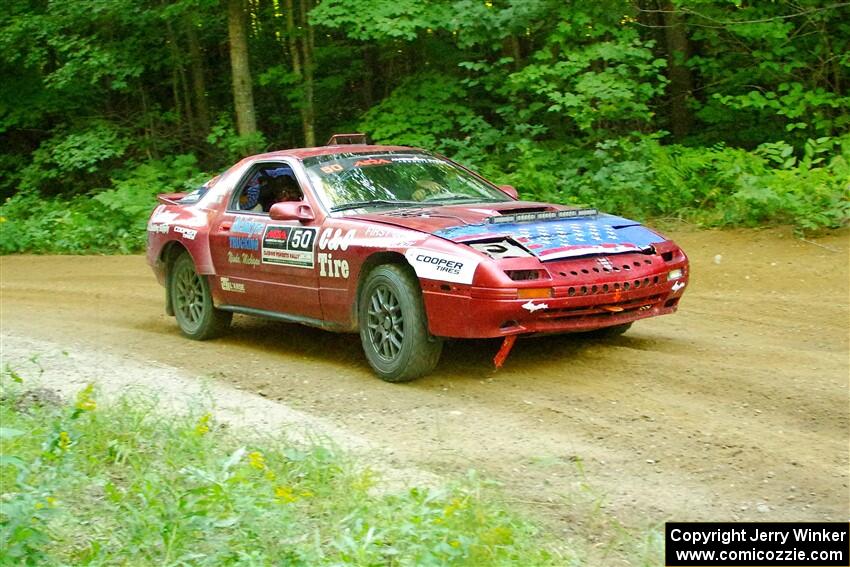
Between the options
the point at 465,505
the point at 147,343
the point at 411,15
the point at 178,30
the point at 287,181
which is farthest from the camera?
the point at 178,30

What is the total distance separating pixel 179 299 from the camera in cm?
957

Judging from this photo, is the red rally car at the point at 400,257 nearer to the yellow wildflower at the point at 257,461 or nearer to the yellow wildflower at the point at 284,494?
the yellow wildflower at the point at 257,461

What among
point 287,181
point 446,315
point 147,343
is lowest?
point 147,343

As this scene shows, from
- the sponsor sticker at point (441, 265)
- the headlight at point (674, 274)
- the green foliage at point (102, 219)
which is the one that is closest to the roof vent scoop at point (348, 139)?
the sponsor sticker at point (441, 265)

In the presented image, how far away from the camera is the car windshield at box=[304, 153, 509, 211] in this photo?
8.05 m

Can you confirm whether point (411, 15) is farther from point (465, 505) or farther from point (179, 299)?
point (465, 505)

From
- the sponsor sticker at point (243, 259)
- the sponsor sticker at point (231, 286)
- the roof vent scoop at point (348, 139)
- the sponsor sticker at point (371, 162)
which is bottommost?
the sponsor sticker at point (231, 286)

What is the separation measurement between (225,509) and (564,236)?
336 centimetres

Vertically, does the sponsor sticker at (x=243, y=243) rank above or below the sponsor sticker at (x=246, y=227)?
below

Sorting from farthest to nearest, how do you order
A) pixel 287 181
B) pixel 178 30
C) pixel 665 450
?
pixel 178 30 → pixel 287 181 → pixel 665 450

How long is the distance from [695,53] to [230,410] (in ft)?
42.5

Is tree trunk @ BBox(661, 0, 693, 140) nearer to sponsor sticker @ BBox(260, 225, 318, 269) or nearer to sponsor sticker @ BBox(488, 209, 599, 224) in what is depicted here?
sponsor sticker @ BBox(488, 209, 599, 224)

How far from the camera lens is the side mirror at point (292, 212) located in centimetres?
780

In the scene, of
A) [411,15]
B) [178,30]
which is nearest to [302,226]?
[411,15]
